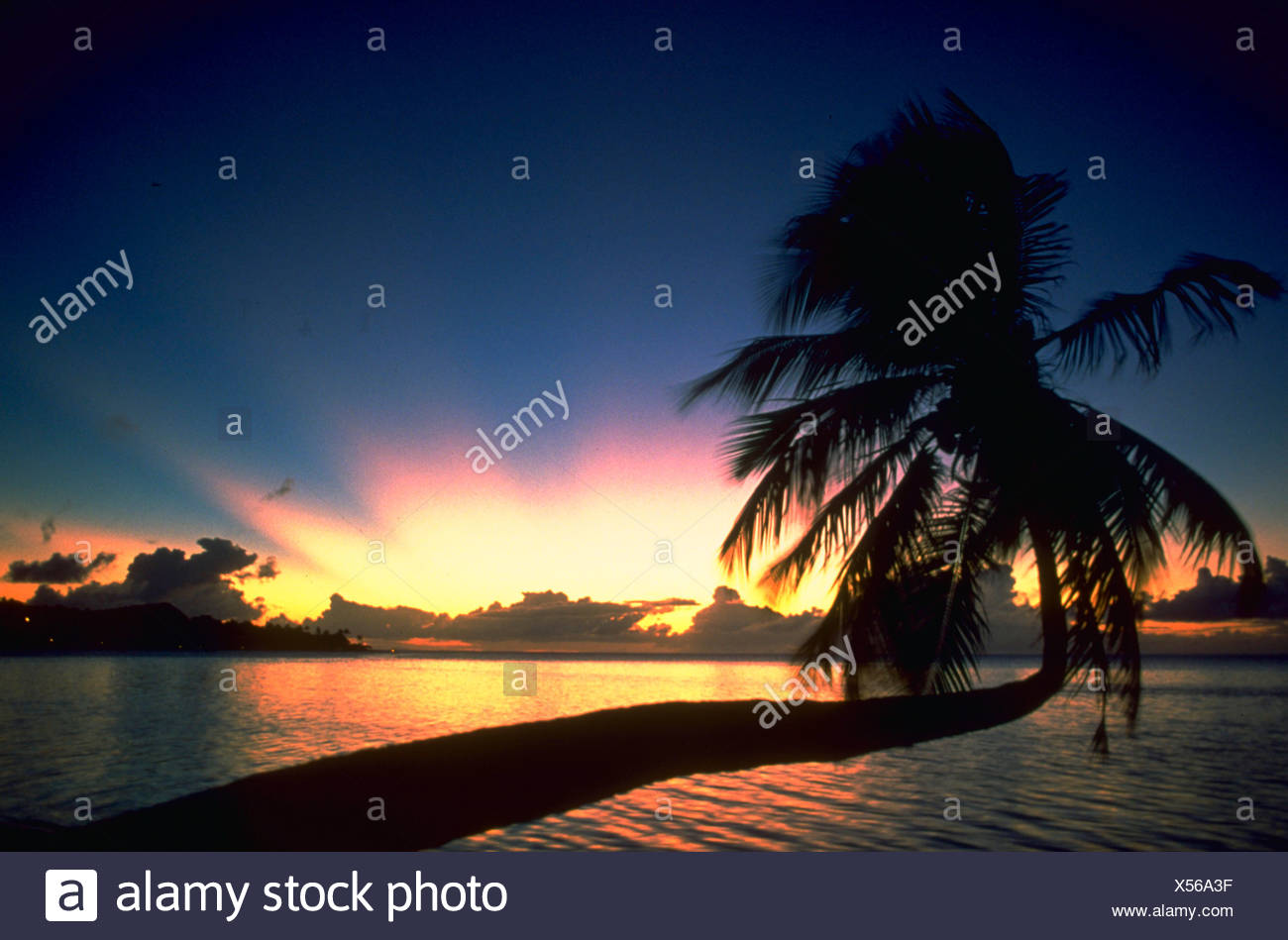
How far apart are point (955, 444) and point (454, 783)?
411 centimetres

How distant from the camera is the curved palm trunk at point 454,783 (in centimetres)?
185

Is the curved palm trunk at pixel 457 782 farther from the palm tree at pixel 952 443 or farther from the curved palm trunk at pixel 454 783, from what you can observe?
the palm tree at pixel 952 443

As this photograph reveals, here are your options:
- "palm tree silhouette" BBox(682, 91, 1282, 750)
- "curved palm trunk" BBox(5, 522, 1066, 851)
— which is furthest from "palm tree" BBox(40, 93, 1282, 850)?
"curved palm trunk" BBox(5, 522, 1066, 851)

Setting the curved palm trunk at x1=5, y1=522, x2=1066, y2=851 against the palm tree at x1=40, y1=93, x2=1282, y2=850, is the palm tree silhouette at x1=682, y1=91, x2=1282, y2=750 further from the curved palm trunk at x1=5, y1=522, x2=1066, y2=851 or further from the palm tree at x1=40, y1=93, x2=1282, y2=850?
the curved palm trunk at x1=5, y1=522, x2=1066, y2=851

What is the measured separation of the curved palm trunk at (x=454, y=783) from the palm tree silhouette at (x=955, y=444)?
2351 mm

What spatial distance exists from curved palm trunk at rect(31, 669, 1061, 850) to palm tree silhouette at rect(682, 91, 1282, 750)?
2351 millimetres

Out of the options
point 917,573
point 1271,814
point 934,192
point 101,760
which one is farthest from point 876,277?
point 101,760

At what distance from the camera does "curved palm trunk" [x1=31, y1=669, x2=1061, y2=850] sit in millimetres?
1848

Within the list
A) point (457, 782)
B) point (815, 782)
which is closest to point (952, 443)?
point (457, 782)

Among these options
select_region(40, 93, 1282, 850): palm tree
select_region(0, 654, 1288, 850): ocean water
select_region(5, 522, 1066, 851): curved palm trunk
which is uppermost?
select_region(40, 93, 1282, 850): palm tree

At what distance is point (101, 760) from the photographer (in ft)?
48.7
